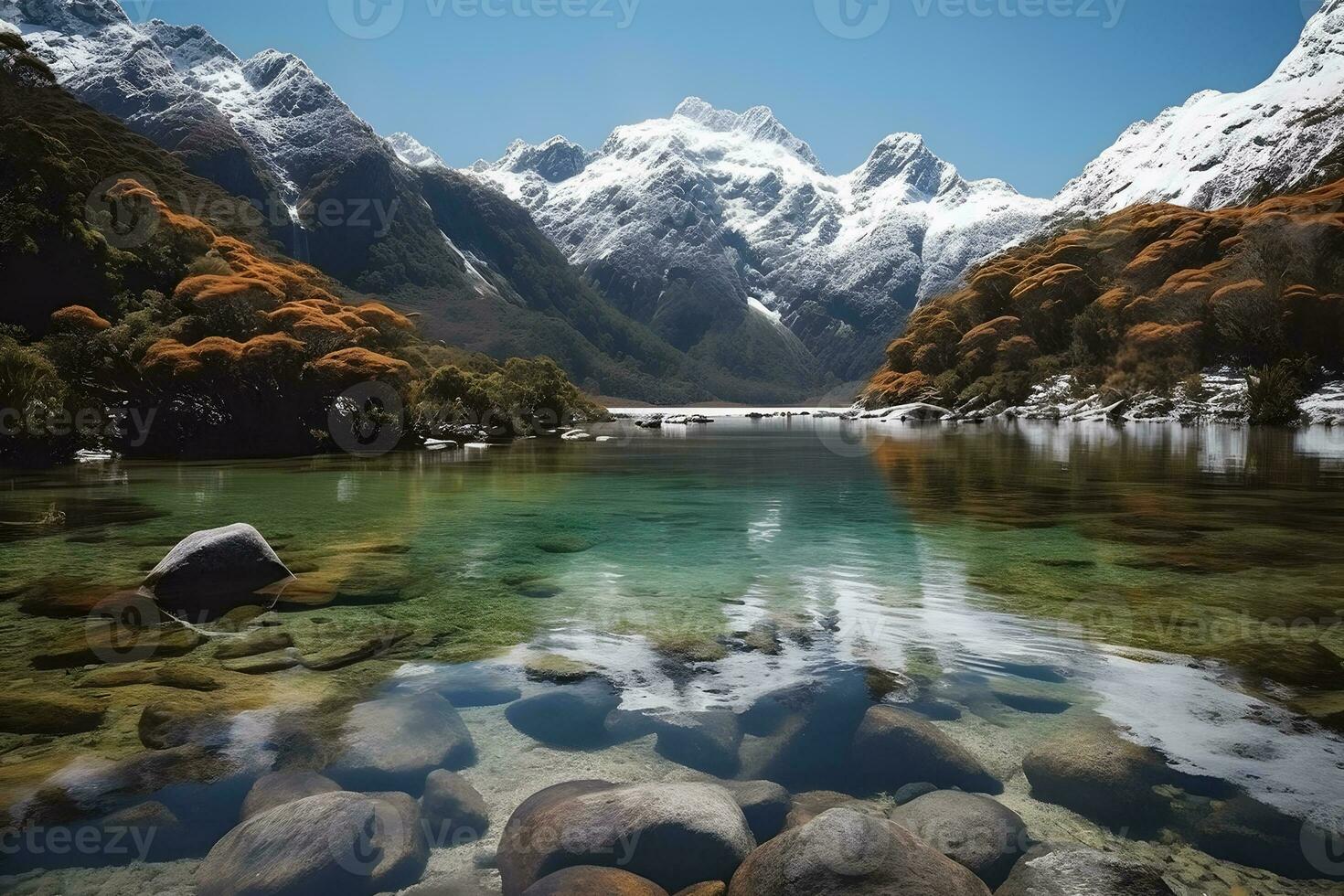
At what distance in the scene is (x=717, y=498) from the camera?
22.1 metres

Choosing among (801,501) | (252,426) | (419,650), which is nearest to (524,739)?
(419,650)

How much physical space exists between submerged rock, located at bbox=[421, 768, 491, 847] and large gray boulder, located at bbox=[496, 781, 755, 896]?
1.03 ft

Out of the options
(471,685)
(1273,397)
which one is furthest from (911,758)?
(1273,397)

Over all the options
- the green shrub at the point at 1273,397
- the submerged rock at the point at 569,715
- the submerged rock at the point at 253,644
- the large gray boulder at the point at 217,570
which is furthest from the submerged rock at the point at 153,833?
the green shrub at the point at 1273,397

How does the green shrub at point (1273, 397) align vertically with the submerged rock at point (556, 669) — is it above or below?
above

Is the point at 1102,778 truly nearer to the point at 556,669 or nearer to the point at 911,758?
the point at 911,758

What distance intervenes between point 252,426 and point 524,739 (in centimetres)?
4374

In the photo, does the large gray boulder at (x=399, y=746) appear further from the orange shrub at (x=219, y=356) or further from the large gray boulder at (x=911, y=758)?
the orange shrub at (x=219, y=356)

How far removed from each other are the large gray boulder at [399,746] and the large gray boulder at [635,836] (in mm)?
1068

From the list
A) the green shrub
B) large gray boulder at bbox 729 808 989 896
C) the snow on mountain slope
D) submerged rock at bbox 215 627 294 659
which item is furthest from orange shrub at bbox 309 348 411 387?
the snow on mountain slope

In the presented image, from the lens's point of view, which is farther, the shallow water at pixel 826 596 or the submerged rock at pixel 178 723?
the shallow water at pixel 826 596

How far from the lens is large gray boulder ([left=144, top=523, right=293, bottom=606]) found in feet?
32.9

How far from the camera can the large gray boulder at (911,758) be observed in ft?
16.7

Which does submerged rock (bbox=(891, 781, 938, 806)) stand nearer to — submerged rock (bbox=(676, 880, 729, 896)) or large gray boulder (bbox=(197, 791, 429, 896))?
submerged rock (bbox=(676, 880, 729, 896))
